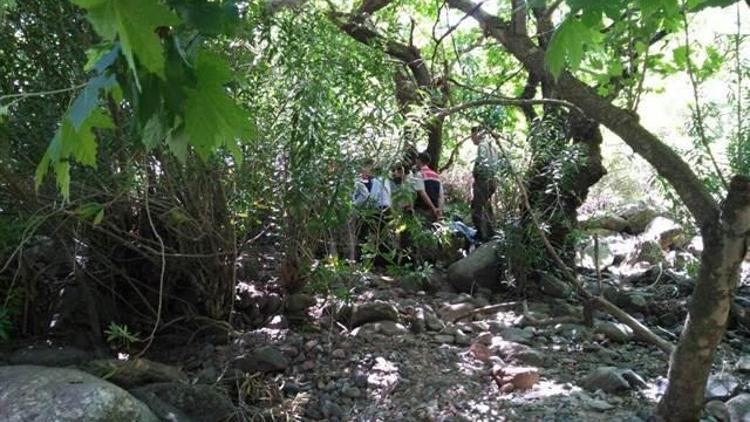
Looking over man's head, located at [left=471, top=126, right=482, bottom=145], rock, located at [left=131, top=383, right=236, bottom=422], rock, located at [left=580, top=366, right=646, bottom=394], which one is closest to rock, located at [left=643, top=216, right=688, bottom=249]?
man's head, located at [left=471, top=126, right=482, bottom=145]

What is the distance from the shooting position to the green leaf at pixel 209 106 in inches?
56.4

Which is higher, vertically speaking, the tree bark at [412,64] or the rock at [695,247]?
the tree bark at [412,64]

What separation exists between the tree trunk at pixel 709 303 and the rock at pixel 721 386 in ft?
2.32

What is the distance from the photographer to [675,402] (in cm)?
325

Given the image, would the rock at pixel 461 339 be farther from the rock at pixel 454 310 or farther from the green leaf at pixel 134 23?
the green leaf at pixel 134 23

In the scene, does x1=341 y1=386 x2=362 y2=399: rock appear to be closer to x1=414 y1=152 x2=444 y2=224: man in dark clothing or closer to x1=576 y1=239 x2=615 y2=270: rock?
x1=414 y1=152 x2=444 y2=224: man in dark clothing

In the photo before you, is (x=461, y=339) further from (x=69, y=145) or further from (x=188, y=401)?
(x=69, y=145)

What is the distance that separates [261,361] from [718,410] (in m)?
2.59

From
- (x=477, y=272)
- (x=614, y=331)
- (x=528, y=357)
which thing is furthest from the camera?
(x=477, y=272)

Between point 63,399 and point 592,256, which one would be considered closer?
point 63,399

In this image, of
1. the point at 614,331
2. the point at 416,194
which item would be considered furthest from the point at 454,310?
the point at 614,331

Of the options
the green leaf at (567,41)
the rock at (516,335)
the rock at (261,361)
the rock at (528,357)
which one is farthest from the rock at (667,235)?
the green leaf at (567,41)

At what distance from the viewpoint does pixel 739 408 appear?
3684 mm

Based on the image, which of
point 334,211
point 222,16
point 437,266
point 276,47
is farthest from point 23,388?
point 437,266
